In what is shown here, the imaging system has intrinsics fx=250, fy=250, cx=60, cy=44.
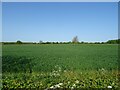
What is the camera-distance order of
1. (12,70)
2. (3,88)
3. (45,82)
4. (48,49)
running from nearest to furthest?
(3,88)
(45,82)
(12,70)
(48,49)

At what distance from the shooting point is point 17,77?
4.89 meters

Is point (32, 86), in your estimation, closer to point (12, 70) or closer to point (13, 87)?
point (13, 87)

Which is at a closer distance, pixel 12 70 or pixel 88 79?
pixel 88 79

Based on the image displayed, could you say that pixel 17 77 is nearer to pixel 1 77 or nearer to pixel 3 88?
pixel 1 77

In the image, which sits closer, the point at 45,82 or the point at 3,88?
the point at 3,88

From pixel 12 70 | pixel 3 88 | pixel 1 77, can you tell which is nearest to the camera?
pixel 3 88

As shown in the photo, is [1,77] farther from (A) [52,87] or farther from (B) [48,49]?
(B) [48,49]

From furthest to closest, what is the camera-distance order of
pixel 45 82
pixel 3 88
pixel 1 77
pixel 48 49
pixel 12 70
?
pixel 48 49 < pixel 12 70 < pixel 1 77 < pixel 45 82 < pixel 3 88

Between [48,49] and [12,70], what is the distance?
6399mm

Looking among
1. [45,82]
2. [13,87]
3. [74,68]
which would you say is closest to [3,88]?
[13,87]

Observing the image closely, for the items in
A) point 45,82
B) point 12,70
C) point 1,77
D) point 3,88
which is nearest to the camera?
point 3,88

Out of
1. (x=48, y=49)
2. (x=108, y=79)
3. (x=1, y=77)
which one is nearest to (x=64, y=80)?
(x=108, y=79)

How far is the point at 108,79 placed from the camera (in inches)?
187

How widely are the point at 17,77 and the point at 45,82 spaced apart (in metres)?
0.69
